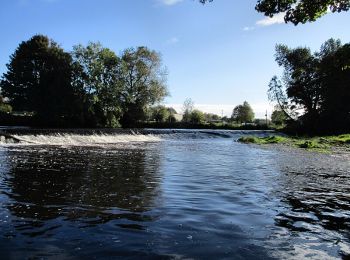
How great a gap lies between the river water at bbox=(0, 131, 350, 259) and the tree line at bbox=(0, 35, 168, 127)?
150 feet

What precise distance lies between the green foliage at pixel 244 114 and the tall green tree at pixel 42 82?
6529 cm

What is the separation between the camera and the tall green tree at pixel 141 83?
71.9 meters

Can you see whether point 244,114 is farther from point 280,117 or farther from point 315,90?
point 315,90

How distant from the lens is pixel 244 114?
4791 inches

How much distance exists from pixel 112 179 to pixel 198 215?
19.0 ft

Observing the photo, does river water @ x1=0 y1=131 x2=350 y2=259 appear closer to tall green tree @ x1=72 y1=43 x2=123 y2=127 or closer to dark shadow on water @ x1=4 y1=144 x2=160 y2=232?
dark shadow on water @ x1=4 y1=144 x2=160 y2=232

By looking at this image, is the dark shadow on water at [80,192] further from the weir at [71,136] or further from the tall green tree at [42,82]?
the tall green tree at [42,82]

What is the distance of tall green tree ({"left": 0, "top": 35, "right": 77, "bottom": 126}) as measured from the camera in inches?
2343

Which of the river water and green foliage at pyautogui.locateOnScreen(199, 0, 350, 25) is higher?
green foliage at pyautogui.locateOnScreen(199, 0, 350, 25)

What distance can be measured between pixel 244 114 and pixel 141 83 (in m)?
55.4

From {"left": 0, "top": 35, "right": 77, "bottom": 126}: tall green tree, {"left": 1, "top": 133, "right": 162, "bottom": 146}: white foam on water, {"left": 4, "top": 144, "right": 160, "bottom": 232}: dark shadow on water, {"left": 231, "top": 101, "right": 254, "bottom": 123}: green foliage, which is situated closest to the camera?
{"left": 4, "top": 144, "right": 160, "bottom": 232}: dark shadow on water

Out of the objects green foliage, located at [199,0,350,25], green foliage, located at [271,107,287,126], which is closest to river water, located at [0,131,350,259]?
green foliage, located at [199,0,350,25]

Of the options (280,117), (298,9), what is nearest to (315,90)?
(280,117)

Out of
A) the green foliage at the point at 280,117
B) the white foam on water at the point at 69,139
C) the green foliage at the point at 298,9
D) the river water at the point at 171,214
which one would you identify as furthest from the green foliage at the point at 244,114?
the green foliage at the point at 298,9
